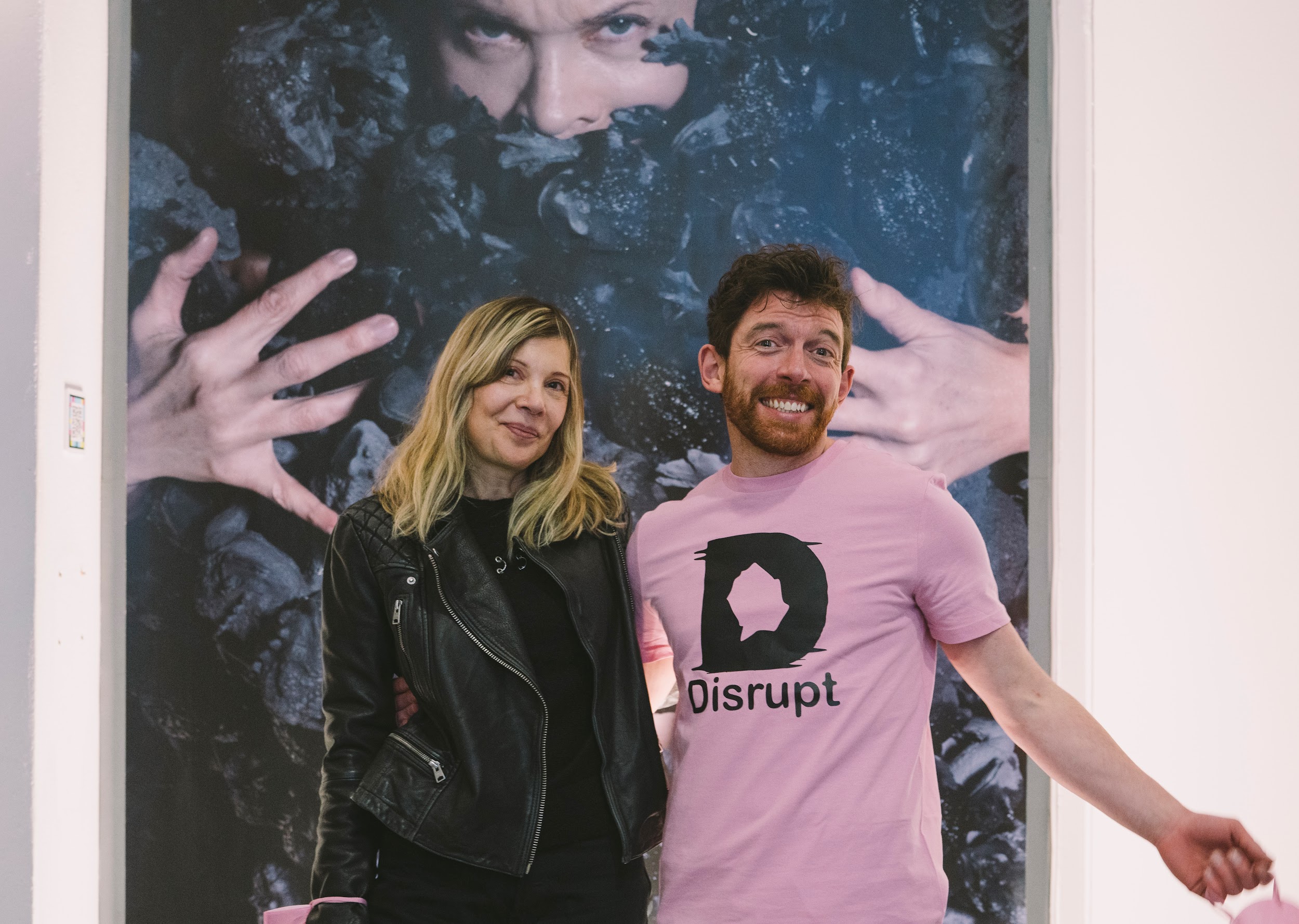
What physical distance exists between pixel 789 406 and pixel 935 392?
2.83ft

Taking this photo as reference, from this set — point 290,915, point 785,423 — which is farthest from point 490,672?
point 785,423

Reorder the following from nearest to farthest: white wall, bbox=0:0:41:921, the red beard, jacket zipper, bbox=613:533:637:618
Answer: the red beard < jacket zipper, bbox=613:533:637:618 < white wall, bbox=0:0:41:921

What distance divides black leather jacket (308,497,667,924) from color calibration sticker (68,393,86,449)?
3.53 feet

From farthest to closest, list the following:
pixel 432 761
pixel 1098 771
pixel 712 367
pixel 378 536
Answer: pixel 712 367 < pixel 378 536 < pixel 432 761 < pixel 1098 771

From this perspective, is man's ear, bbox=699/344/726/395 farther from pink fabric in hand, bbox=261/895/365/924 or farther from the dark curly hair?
pink fabric in hand, bbox=261/895/365/924

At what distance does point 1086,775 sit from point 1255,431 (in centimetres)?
121

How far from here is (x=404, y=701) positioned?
1.74m

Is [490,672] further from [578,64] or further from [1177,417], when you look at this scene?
[1177,417]

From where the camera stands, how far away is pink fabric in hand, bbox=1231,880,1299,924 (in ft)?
4.47

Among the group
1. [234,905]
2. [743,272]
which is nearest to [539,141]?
[743,272]

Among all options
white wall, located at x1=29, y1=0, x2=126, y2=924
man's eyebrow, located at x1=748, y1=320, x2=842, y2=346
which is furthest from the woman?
white wall, located at x1=29, y1=0, x2=126, y2=924

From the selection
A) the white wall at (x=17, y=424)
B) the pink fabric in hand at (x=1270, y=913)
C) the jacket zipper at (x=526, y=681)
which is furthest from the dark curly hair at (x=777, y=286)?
the white wall at (x=17, y=424)

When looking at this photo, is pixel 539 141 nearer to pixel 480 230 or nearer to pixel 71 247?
pixel 480 230

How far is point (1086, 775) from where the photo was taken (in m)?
1.52
